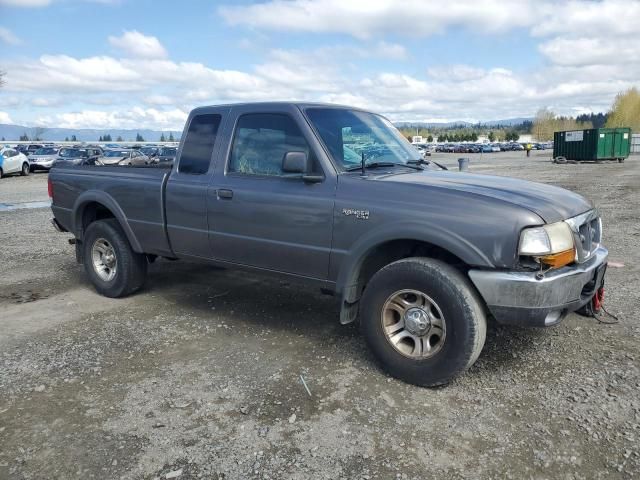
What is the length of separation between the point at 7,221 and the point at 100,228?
23.4 ft

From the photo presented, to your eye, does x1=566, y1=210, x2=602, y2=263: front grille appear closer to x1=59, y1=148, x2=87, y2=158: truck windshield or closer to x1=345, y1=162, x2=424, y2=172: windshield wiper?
x1=345, y1=162, x2=424, y2=172: windshield wiper

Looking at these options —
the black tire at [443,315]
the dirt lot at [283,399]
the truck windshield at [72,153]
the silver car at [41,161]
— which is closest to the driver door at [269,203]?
the black tire at [443,315]

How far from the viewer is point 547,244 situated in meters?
3.27

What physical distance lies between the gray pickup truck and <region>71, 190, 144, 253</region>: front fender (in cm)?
4

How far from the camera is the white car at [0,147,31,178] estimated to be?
1037 inches

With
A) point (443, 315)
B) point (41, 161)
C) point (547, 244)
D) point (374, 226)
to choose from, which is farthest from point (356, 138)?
point (41, 161)

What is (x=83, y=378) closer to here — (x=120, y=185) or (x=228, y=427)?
(x=228, y=427)

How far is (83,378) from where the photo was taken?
12.6 ft

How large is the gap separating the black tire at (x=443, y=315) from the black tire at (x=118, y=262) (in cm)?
283

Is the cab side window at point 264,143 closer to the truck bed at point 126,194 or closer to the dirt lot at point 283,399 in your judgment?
the truck bed at point 126,194

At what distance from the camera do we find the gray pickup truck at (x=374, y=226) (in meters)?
3.35

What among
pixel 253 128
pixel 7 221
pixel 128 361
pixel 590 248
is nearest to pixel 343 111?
pixel 253 128

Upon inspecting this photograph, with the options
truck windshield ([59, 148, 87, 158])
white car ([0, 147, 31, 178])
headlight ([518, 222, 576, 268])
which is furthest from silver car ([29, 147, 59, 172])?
headlight ([518, 222, 576, 268])

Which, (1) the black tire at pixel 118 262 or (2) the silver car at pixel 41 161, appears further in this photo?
(2) the silver car at pixel 41 161
